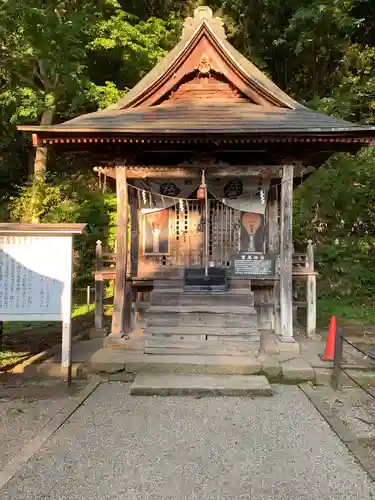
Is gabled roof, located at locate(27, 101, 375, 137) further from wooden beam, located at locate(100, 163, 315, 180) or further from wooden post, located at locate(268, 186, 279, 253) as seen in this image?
wooden post, located at locate(268, 186, 279, 253)

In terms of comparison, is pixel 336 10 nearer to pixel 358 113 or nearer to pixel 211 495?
pixel 358 113

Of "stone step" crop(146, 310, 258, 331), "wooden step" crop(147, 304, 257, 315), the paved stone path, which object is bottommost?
the paved stone path

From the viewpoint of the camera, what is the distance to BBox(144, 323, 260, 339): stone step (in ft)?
27.2

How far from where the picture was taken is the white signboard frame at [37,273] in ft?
22.1

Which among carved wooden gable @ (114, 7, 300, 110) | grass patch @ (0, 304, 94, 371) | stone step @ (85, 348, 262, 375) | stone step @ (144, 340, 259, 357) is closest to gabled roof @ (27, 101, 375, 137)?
carved wooden gable @ (114, 7, 300, 110)

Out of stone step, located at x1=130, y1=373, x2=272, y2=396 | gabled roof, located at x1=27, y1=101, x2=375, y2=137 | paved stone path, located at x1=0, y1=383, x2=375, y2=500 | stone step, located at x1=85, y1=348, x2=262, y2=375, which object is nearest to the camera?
paved stone path, located at x1=0, y1=383, x2=375, y2=500

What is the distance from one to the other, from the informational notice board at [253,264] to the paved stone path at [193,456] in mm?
3489

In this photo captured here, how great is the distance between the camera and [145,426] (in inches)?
213

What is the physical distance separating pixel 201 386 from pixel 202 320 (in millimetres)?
1967

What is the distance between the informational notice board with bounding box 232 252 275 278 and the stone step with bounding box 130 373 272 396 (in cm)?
266

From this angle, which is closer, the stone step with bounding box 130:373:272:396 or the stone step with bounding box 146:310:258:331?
the stone step with bounding box 130:373:272:396

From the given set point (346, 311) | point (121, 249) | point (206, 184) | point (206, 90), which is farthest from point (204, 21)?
point (346, 311)

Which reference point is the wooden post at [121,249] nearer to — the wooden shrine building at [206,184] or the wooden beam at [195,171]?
the wooden shrine building at [206,184]

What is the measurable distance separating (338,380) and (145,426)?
11.1 feet
